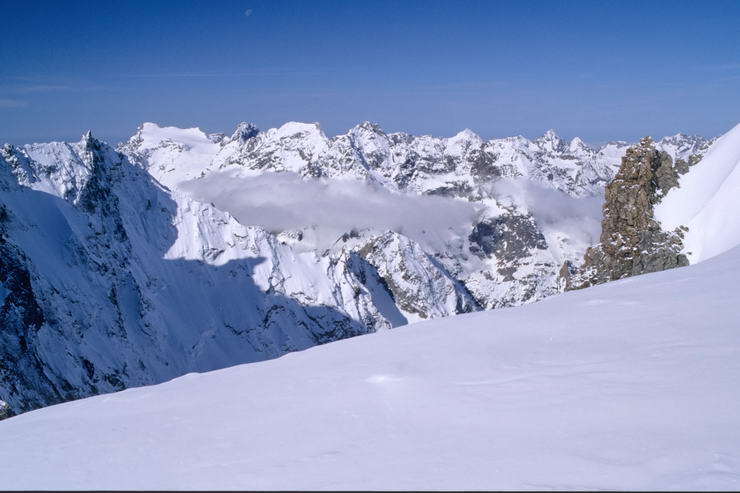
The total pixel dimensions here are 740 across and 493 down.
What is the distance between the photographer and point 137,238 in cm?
13225

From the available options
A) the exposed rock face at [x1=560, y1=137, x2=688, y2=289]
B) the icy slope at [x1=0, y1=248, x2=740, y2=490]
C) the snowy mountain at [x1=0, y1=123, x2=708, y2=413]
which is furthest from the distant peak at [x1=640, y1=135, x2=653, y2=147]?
the snowy mountain at [x1=0, y1=123, x2=708, y2=413]

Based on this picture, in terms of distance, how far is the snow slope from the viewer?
1961 cm

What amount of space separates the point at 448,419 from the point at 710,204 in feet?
66.3

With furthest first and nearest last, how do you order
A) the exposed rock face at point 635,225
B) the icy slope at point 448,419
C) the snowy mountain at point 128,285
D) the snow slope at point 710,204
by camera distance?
the snowy mountain at point 128,285 → the exposed rock face at point 635,225 → the snow slope at point 710,204 → the icy slope at point 448,419

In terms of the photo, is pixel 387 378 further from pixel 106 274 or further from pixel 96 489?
pixel 106 274

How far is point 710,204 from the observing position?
2156 cm

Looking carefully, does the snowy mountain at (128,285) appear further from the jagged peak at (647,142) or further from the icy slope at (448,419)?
the icy slope at (448,419)

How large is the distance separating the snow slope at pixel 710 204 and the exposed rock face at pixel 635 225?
1.71ft

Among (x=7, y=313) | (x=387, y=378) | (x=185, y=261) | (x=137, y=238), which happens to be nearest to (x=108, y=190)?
(x=137, y=238)

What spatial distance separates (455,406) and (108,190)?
133249mm

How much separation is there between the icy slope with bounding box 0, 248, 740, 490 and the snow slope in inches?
453

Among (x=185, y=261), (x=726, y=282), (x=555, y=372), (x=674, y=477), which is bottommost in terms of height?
A: (x=674, y=477)

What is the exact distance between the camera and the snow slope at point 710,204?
19.6 m

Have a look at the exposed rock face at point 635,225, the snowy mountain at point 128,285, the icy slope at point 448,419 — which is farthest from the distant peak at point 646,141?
the snowy mountain at point 128,285
